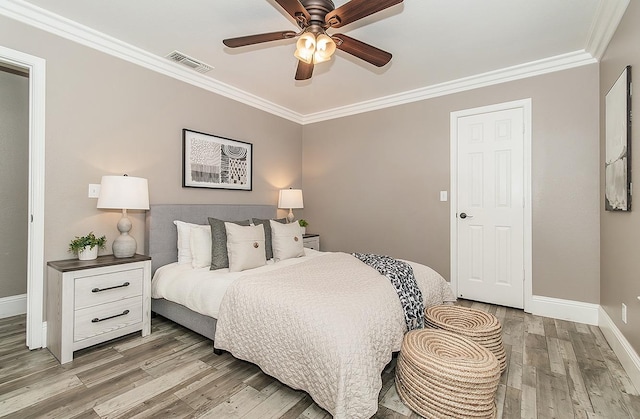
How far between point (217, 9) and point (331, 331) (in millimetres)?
2382

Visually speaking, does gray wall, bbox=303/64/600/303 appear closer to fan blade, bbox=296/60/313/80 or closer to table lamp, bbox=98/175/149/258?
fan blade, bbox=296/60/313/80

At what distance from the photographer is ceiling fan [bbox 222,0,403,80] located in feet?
5.58

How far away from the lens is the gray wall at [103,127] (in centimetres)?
239

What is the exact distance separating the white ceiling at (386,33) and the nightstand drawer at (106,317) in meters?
2.25

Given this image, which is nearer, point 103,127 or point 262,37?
point 262,37

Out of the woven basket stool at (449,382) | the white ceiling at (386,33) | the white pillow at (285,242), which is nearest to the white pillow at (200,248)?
the white pillow at (285,242)

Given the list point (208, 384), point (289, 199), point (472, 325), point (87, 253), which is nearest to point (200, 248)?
point (87, 253)

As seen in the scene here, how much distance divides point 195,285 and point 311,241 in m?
2.17

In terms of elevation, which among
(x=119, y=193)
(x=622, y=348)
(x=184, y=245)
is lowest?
(x=622, y=348)

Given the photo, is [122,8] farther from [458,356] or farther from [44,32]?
[458,356]

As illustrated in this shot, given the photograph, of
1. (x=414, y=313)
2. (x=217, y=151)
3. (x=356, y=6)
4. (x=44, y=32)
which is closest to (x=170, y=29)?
(x=44, y=32)

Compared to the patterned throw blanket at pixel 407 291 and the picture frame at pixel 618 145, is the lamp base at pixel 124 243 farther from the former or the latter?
the picture frame at pixel 618 145

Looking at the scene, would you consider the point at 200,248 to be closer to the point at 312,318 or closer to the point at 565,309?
the point at 312,318

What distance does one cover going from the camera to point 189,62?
3.06 meters
